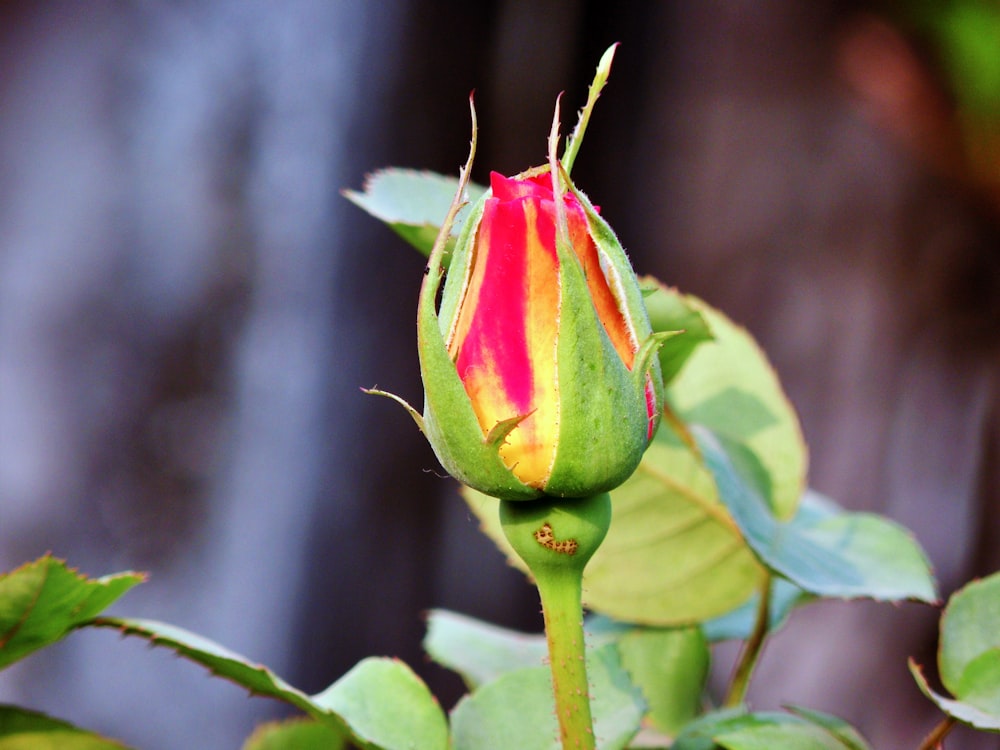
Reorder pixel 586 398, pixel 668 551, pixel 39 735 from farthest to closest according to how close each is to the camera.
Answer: pixel 668 551 < pixel 39 735 < pixel 586 398

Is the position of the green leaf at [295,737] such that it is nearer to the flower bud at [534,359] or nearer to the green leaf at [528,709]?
the green leaf at [528,709]

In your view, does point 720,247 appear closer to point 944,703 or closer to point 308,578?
point 308,578

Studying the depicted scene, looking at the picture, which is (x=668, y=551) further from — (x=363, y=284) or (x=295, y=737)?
(x=363, y=284)

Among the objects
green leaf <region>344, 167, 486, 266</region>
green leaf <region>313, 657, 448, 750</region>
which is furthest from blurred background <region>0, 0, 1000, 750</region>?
green leaf <region>313, 657, 448, 750</region>

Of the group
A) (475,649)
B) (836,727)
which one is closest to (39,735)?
(475,649)

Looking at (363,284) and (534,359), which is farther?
(363,284)

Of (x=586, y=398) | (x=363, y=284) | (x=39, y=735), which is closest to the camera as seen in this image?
(x=586, y=398)

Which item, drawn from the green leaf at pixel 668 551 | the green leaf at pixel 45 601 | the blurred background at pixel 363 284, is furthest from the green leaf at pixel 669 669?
the blurred background at pixel 363 284

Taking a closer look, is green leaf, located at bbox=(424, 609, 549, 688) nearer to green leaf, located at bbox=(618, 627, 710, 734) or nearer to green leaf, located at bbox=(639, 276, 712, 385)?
green leaf, located at bbox=(618, 627, 710, 734)
